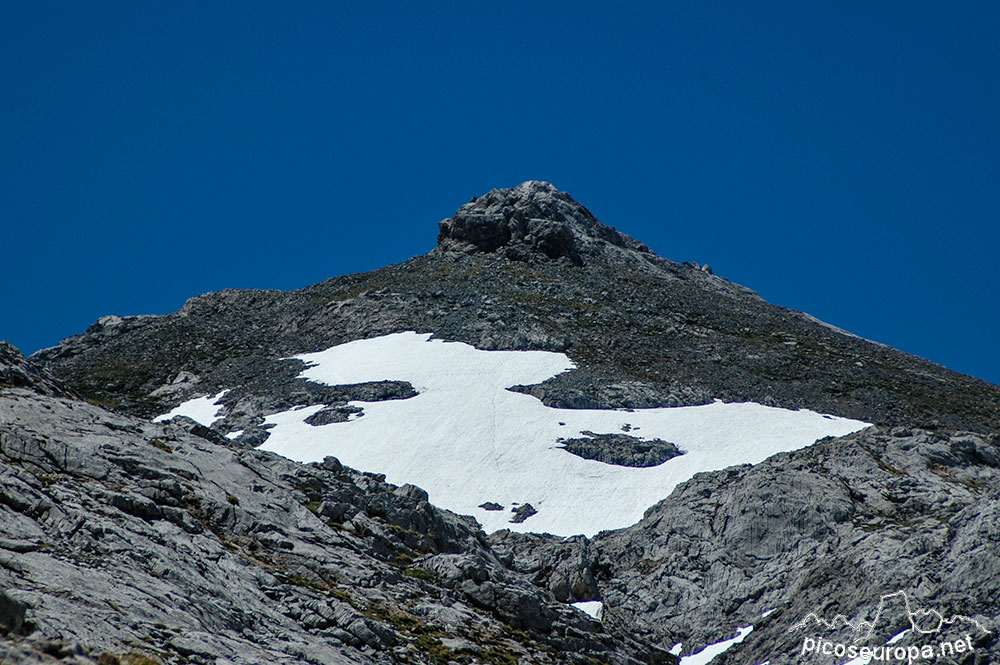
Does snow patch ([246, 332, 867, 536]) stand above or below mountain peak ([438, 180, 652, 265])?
below

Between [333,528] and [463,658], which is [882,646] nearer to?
[463,658]

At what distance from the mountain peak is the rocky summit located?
16342 millimetres

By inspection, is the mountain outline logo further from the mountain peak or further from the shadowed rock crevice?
the mountain peak

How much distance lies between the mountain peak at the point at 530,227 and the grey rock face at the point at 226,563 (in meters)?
84.1

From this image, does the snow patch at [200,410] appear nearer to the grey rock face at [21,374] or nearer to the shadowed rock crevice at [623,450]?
the shadowed rock crevice at [623,450]

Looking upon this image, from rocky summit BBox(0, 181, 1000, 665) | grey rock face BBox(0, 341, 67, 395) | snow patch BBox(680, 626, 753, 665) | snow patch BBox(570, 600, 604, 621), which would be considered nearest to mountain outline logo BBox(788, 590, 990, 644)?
rocky summit BBox(0, 181, 1000, 665)

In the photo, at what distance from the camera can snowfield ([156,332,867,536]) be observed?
60.7 meters

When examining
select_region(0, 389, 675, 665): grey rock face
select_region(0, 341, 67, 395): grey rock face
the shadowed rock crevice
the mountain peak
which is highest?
the mountain peak

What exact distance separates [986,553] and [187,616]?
83.6 ft

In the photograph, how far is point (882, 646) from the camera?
3259cm

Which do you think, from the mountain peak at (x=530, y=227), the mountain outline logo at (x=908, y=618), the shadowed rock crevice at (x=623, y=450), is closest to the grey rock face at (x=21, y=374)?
the mountain outline logo at (x=908, y=618)

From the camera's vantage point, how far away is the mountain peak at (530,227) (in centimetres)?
12425

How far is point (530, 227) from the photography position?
126500 millimetres

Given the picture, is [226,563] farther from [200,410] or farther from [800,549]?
[200,410]
